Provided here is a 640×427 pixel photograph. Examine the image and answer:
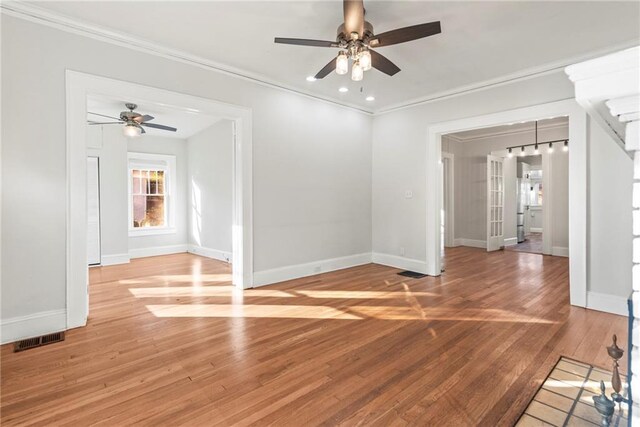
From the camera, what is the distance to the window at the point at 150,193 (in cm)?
704

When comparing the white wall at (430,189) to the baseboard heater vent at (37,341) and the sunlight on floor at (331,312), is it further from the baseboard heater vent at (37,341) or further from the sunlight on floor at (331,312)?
the baseboard heater vent at (37,341)

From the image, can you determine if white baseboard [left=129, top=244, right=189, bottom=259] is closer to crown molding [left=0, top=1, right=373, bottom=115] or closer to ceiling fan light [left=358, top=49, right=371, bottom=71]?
crown molding [left=0, top=1, right=373, bottom=115]

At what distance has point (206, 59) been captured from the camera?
3.78 metres

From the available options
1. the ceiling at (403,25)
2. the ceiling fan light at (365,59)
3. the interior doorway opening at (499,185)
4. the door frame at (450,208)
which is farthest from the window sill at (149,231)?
the door frame at (450,208)

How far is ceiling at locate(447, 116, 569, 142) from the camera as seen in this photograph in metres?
6.65

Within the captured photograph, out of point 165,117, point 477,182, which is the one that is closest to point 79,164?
point 165,117

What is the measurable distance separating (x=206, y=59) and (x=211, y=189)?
3425mm

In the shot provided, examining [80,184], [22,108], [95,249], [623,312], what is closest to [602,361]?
[623,312]

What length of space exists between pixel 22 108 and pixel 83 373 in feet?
7.84

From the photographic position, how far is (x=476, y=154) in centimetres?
815

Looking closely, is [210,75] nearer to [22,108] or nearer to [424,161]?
[22,108]

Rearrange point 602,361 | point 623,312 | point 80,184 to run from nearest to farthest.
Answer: point 602,361 → point 80,184 → point 623,312

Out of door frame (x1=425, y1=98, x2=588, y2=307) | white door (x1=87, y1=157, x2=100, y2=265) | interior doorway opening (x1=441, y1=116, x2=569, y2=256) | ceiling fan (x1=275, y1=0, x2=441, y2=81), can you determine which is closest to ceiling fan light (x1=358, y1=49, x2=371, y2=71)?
ceiling fan (x1=275, y1=0, x2=441, y2=81)

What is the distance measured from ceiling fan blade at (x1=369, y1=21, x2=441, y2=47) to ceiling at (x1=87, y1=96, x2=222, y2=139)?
9.53ft
